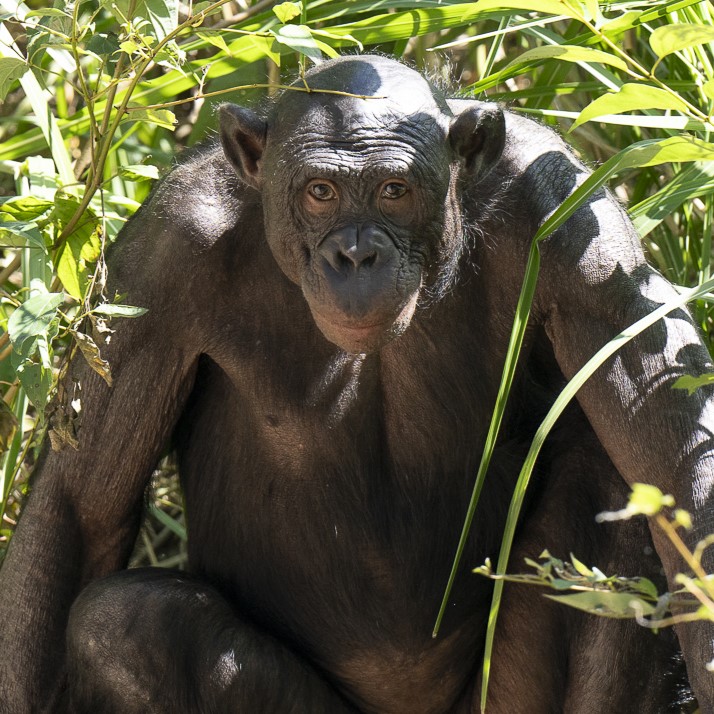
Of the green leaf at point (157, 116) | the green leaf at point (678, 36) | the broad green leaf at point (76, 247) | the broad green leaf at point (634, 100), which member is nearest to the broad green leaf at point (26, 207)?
the broad green leaf at point (76, 247)

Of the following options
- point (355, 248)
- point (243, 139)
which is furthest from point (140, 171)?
point (355, 248)

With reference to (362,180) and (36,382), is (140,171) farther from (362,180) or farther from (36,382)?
(362,180)

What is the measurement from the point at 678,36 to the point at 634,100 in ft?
0.47

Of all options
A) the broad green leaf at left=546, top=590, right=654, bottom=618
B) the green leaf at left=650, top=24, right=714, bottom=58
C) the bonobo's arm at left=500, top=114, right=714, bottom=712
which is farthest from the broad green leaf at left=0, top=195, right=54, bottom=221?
the broad green leaf at left=546, top=590, right=654, bottom=618

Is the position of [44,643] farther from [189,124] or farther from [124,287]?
[189,124]

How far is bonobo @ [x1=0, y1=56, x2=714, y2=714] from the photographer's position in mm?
2975

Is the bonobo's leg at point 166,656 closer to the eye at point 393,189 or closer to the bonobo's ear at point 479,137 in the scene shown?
the eye at point 393,189

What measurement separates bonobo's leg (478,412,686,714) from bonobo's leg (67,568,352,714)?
56 centimetres

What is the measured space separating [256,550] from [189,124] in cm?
258

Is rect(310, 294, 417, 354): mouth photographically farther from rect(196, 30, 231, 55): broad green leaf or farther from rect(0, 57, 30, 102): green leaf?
rect(0, 57, 30, 102): green leaf

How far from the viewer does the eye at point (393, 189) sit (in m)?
2.92

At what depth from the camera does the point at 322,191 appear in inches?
115

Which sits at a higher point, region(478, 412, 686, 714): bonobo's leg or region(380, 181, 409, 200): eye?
region(380, 181, 409, 200): eye

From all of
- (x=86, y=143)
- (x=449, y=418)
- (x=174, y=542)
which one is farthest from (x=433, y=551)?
(x=86, y=143)
